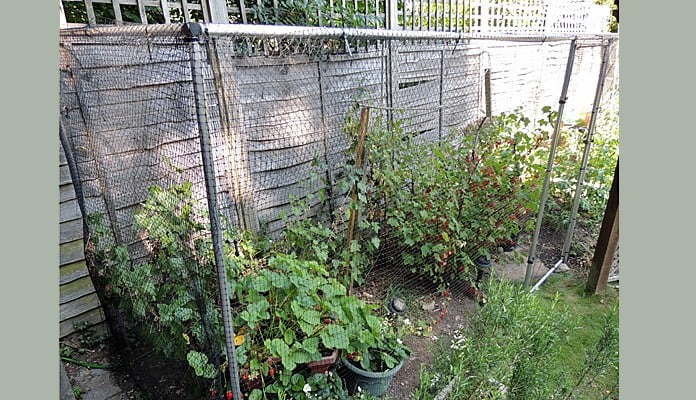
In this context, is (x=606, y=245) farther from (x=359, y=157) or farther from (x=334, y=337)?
(x=334, y=337)

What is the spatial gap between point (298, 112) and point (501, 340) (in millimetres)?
1832

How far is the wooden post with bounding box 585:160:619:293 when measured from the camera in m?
2.74

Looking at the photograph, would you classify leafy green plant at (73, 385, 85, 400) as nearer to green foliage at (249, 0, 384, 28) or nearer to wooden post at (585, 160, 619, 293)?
green foliage at (249, 0, 384, 28)

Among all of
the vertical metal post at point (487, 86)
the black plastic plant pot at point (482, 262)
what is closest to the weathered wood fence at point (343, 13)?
the vertical metal post at point (487, 86)

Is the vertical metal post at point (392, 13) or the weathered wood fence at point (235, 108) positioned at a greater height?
the vertical metal post at point (392, 13)

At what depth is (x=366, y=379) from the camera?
6.56 ft

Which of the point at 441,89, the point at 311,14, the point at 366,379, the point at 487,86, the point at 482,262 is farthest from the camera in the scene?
the point at 487,86

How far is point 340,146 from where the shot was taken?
2.90m

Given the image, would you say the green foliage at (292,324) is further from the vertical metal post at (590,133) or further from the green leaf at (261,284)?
the vertical metal post at (590,133)

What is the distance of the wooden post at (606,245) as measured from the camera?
8.99 feet

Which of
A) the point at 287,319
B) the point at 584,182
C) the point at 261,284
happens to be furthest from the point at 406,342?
the point at 584,182

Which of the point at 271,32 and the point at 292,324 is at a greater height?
the point at 271,32

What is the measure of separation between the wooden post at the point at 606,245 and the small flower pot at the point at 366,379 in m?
1.81

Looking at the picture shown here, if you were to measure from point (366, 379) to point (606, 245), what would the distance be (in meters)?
2.02
